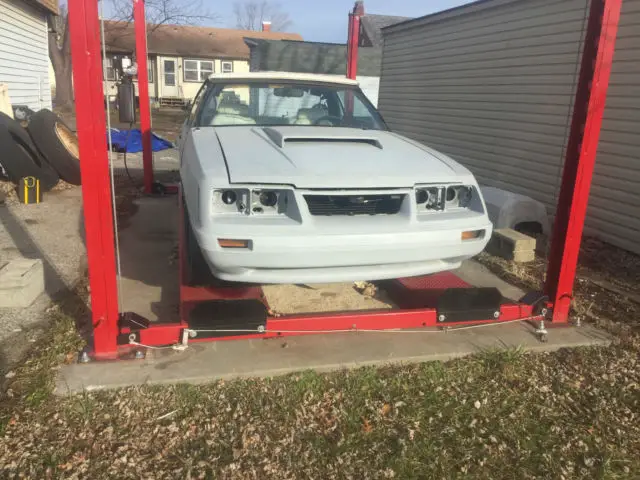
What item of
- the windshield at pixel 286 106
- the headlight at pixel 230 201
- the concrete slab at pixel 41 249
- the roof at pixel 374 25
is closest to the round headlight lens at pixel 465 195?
the headlight at pixel 230 201

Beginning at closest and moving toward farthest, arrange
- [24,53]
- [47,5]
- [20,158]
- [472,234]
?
[472,234], [20,158], [24,53], [47,5]

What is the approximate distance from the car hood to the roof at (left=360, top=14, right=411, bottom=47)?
18.9m

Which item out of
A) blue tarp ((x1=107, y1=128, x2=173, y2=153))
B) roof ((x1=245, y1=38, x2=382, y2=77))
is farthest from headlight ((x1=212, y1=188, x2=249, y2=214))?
roof ((x1=245, y1=38, x2=382, y2=77))

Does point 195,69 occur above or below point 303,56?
above

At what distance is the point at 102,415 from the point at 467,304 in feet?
7.90

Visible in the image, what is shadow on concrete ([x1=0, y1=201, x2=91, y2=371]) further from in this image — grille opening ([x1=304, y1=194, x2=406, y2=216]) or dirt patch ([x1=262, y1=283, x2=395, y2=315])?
grille opening ([x1=304, y1=194, x2=406, y2=216])

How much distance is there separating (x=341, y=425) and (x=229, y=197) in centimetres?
142

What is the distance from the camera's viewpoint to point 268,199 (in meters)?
3.13

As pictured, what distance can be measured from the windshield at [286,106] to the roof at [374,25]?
694 inches

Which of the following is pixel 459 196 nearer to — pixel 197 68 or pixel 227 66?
pixel 197 68

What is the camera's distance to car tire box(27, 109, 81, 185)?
8367 mm

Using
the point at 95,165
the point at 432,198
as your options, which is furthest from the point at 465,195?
the point at 95,165

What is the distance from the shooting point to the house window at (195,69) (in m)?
31.8

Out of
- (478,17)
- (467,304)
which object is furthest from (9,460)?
(478,17)
